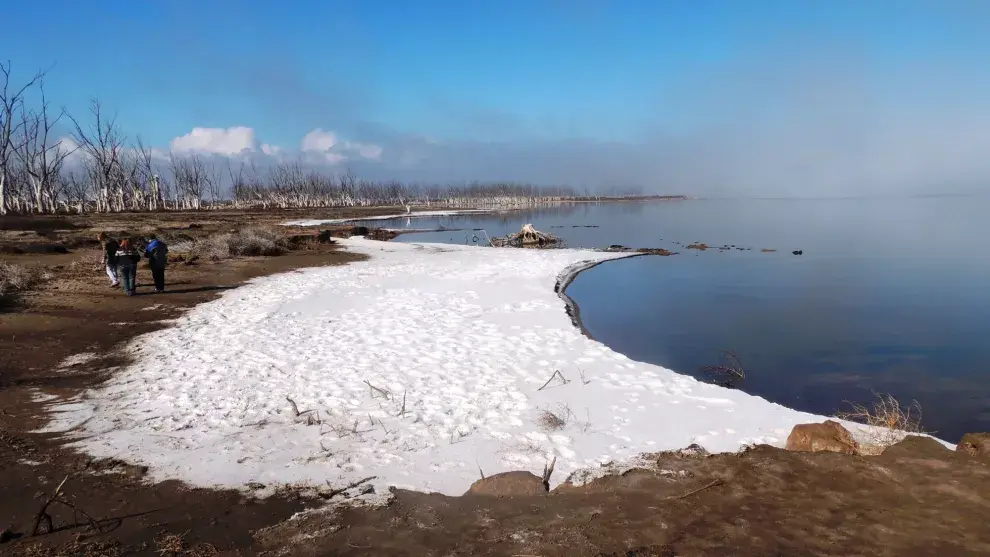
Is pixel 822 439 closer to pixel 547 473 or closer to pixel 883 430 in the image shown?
pixel 883 430

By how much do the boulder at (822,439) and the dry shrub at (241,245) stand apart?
2317 cm

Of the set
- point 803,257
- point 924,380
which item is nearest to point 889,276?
point 803,257

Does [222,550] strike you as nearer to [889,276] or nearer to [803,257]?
[889,276]

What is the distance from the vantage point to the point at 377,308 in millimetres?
13797

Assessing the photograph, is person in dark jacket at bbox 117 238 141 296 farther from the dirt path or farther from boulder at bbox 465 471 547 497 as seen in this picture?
boulder at bbox 465 471 547 497

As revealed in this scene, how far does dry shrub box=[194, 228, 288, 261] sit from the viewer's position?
22.7 metres

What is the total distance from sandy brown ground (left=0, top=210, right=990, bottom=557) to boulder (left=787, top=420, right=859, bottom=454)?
520mm

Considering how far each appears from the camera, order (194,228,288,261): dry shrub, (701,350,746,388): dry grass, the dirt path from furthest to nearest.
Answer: (194,228,288,261): dry shrub
(701,350,746,388): dry grass
the dirt path

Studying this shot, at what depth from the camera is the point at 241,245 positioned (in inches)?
955

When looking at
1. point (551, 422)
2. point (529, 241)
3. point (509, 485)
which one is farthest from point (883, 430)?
point (529, 241)

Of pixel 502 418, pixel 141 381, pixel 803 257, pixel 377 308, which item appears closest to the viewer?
pixel 502 418

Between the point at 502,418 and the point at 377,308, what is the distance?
765cm

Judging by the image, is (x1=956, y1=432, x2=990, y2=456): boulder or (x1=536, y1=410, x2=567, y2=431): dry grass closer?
(x1=956, y1=432, x2=990, y2=456): boulder

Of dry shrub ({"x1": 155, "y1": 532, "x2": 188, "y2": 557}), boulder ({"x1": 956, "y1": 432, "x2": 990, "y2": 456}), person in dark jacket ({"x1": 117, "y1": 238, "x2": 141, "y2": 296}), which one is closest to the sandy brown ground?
dry shrub ({"x1": 155, "y1": 532, "x2": 188, "y2": 557})
